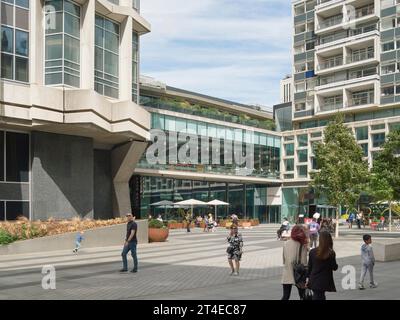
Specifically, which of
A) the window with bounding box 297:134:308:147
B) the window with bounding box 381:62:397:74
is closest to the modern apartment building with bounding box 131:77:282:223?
the window with bounding box 297:134:308:147

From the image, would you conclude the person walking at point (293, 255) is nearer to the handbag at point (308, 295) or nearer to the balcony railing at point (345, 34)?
the handbag at point (308, 295)

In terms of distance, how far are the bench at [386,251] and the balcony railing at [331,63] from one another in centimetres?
5163

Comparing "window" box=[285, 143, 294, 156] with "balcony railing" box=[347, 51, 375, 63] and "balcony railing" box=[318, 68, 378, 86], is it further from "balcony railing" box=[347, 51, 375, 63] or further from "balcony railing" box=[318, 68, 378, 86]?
"balcony railing" box=[347, 51, 375, 63]

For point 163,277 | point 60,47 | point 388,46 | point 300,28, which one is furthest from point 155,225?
point 300,28

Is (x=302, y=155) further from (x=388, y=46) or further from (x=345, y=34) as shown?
(x=388, y=46)

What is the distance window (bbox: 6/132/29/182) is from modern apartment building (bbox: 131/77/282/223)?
18.6 m

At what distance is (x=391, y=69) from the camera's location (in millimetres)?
65250

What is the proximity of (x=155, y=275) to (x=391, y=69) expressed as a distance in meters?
55.3

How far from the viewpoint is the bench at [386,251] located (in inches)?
837

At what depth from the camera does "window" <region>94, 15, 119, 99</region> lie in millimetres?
35250

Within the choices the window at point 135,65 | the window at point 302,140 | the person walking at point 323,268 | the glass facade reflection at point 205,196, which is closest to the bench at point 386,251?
the person walking at point 323,268

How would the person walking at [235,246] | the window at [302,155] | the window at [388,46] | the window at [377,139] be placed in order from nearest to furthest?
the person walking at [235,246], the window at [388,46], the window at [377,139], the window at [302,155]

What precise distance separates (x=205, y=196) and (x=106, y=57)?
31464 millimetres
